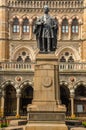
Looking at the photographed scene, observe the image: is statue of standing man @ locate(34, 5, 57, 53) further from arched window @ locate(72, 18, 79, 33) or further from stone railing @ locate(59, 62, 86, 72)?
arched window @ locate(72, 18, 79, 33)

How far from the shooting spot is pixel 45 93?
741 inches

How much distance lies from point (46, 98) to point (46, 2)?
32744mm

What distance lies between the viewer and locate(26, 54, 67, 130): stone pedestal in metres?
18.3

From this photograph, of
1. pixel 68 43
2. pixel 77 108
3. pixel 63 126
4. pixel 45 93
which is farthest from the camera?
pixel 68 43

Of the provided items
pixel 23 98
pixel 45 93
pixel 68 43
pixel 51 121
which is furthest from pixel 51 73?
pixel 68 43

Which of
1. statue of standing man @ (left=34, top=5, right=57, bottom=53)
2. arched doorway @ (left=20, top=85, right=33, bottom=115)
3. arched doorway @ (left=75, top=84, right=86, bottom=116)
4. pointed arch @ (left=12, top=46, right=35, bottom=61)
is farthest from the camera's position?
pointed arch @ (left=12, top=46, right=35, bottom=61)

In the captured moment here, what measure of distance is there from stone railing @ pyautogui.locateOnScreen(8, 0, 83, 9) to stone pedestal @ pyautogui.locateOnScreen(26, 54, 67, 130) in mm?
31252

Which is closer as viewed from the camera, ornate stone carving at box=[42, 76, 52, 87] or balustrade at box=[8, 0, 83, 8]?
ornate stone carving at box=[42, 76, 52, 87]

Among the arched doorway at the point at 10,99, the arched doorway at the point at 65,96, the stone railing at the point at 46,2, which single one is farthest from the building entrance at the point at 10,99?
the stone railing at the point at 46,2

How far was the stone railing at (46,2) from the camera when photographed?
49.6 m

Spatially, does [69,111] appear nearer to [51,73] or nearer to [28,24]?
Answer: [28,24]

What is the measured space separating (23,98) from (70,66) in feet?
21.7

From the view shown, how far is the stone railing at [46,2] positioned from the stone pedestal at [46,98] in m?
31.3

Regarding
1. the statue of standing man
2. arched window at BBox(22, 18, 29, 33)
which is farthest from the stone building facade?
the statue of standing man
